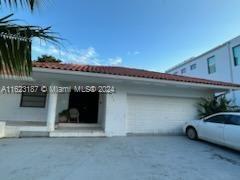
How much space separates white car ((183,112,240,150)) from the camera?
629 centimetres

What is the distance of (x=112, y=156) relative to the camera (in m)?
5.58

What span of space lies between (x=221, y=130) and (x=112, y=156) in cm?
436

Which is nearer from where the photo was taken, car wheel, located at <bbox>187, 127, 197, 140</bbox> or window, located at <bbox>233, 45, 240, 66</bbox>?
car wheel, located at <bbox>187, 127, 197, 140</bbox>

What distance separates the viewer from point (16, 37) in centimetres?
212

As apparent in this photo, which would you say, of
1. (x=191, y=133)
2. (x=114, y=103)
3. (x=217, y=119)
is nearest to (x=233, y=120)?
(x=217, y=119)

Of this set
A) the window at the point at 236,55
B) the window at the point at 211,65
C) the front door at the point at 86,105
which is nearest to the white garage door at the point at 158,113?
the front door at the point at 86,105

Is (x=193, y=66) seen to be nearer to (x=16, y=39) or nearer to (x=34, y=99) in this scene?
(x=34, y=99)

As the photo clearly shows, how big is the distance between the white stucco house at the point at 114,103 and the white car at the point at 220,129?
1.98 meters

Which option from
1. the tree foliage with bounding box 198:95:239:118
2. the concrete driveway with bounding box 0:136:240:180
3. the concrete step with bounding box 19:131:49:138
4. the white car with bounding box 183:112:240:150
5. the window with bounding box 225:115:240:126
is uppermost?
the tree foliage with bounding box 198:95:239:118

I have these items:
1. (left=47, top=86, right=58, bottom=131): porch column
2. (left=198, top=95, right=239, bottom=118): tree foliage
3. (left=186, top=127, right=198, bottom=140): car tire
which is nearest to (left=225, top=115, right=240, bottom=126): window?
(left=186, top=127, right=198, bottom=140): car tire

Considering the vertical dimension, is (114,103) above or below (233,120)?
above

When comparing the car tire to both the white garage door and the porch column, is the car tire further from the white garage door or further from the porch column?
the porch column

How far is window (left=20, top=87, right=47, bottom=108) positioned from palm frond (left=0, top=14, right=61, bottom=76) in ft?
29.1

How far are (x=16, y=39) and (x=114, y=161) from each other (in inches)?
163
